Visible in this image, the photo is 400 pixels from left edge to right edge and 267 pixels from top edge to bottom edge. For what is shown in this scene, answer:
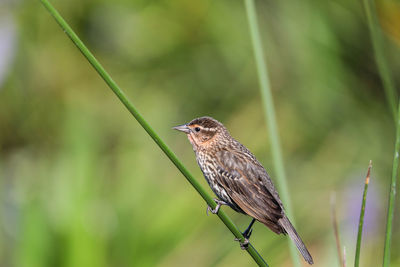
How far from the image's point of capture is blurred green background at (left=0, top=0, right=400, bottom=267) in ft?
10.3

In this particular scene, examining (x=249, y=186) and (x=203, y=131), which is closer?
(x=249, y=186)

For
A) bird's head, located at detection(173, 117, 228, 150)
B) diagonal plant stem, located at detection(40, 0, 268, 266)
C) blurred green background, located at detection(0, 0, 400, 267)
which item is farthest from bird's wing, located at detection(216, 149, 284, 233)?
blurred green background, located at detection(0, 0, 400, 267)

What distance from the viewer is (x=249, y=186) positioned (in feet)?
7.07

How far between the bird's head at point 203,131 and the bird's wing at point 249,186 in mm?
106

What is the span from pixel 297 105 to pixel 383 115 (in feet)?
2.15

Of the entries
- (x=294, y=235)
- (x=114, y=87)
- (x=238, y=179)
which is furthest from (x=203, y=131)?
(x=114, y=87)

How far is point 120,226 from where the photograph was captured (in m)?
3.08

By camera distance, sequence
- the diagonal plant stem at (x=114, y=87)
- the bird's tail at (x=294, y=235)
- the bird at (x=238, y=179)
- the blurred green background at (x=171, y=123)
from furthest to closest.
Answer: the blurred green background at (x=171, y=123) < the bird at (x=238, y=179) < the bird's tail at (x=294, y=235) < the diagonal plant stem at (x=114, y=87)

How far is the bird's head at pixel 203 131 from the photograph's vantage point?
241 cm

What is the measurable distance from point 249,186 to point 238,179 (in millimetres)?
61

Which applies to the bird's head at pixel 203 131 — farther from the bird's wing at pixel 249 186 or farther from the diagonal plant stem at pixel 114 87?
the diagonal plant stem at pixel 114 87

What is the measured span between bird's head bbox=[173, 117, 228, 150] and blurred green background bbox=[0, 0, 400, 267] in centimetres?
79

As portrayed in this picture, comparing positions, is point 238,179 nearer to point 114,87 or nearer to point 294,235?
point 294,235

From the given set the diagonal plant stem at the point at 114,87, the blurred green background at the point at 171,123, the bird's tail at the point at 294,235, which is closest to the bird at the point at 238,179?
the bird's tail at the point at 294,235
